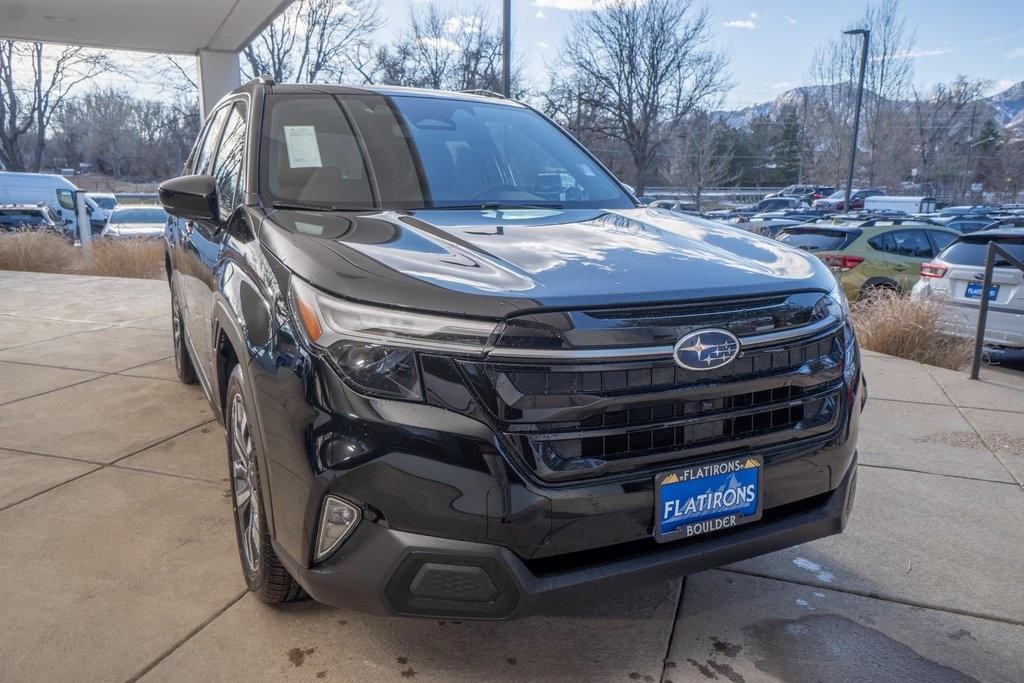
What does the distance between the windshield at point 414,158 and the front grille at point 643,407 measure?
133 centimetres

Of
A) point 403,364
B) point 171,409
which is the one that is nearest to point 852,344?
point 403,364

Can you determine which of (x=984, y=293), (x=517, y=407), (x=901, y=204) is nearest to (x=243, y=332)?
(x=517, y=407)

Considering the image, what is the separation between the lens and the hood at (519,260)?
7.05ft

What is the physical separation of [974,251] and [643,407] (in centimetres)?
865

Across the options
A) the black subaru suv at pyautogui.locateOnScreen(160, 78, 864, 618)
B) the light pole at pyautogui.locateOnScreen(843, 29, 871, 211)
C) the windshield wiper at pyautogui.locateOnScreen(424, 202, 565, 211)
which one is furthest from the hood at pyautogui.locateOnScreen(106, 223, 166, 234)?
the light pole at pyautogui.locateOnScreen(843, 29, 871, 211)

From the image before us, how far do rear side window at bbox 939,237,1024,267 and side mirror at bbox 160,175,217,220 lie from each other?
8448mm

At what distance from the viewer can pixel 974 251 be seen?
9188 mm

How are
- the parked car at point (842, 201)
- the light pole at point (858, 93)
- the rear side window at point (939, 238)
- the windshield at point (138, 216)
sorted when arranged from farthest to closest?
the parked car at point (842, 201), the light pole at point (858, 93), the windshield at point (138, 216), the rear side window at point (939, 238)

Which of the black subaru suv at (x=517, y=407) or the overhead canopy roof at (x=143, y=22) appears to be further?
the overhead canopy roof at (x=143, y=22)

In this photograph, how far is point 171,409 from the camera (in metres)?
5.18

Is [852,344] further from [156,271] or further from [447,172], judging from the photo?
[156,271]

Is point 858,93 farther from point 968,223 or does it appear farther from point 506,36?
point 506,36

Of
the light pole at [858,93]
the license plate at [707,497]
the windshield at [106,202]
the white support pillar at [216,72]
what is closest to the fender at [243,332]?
the license plate at [707,497]

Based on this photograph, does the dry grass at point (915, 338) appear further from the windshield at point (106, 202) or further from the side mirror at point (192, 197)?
the windshield at point (106, 202)
